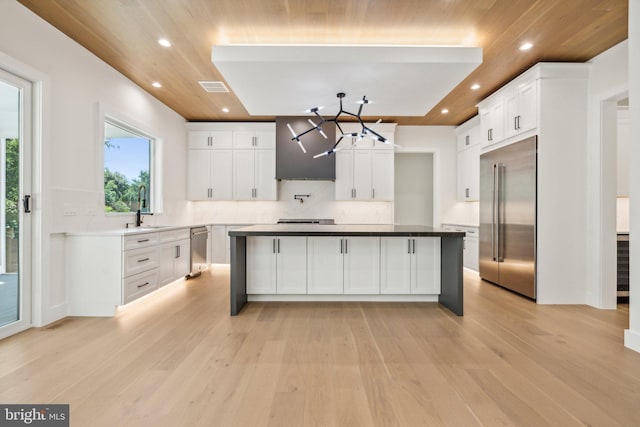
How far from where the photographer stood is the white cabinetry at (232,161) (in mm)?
6051

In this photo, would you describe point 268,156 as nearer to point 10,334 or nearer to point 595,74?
point 10,334

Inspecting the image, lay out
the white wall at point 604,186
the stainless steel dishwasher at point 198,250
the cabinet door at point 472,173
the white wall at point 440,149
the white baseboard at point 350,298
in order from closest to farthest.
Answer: the white wall at point 604,186, the white baseboard at point 350,298, the stainless steel dishwasher at point 198,250, the cabinet door at point 472,173, the white wall at point 440,149

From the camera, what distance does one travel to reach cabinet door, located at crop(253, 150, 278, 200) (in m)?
6.05

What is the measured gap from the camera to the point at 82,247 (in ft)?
10.3

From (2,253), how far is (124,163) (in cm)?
205

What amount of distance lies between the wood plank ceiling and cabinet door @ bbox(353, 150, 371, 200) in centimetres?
259

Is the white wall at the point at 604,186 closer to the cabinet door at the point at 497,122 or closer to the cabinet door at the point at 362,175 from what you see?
the cabinet door at the point at 497,122

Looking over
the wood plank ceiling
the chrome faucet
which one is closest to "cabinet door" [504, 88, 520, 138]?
the wood plank ceiling

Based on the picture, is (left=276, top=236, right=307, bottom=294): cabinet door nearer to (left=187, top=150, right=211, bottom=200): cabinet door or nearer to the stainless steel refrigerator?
the stainless steel refrigerator

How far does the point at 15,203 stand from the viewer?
2.73m

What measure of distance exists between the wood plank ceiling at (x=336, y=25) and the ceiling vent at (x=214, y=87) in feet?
1.67

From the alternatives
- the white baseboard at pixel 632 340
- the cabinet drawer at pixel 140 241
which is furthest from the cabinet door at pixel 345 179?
the white baseboard at pixel 632 340

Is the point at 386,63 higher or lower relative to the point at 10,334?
higher

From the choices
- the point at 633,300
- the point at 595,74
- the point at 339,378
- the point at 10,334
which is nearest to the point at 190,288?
the point at 10,334
